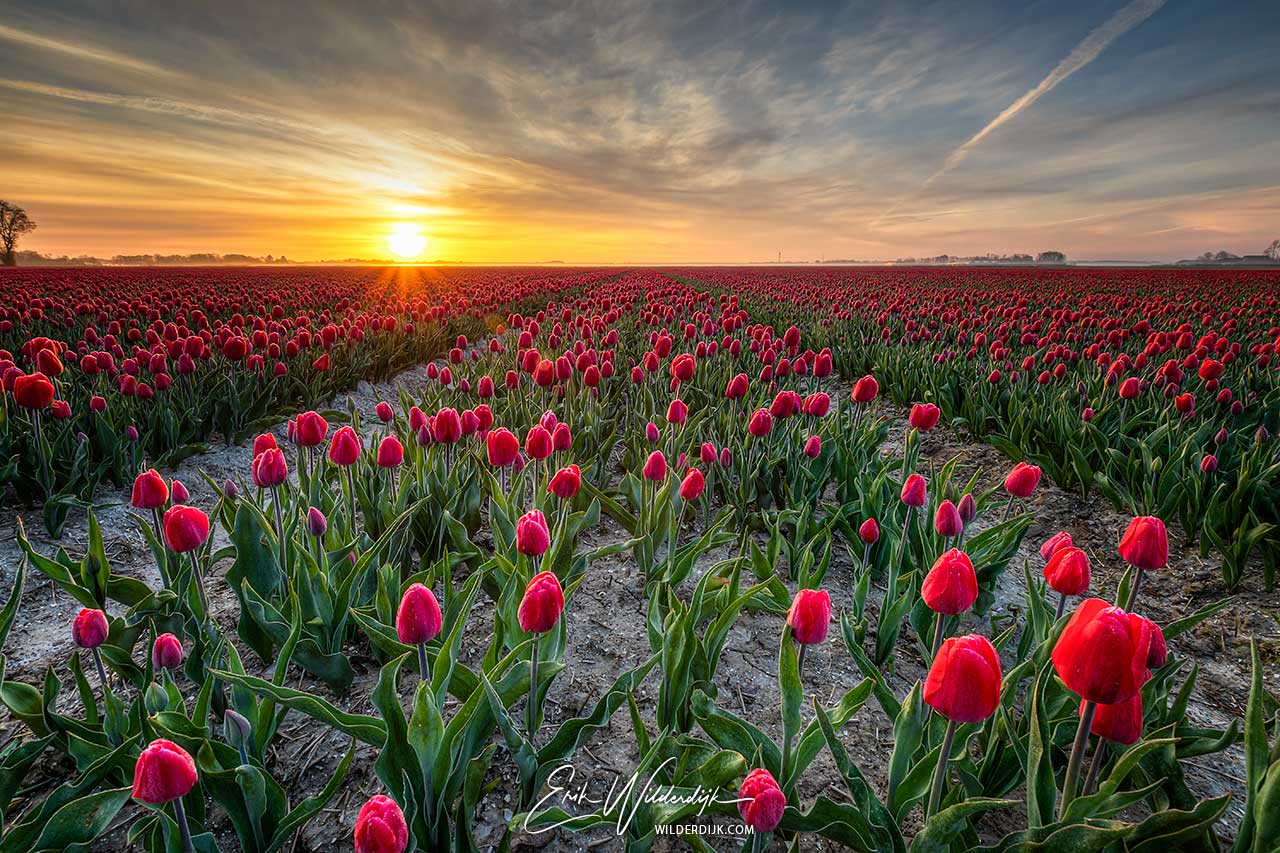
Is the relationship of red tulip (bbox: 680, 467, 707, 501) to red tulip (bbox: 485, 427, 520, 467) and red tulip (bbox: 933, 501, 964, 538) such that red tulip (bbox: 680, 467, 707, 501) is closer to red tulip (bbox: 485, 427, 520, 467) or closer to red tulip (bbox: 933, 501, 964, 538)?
red tulip (bbox: 485, 427, 520, 467)

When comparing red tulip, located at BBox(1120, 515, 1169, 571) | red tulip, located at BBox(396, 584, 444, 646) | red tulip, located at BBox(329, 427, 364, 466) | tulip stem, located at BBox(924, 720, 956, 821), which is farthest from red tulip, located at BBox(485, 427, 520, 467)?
red tulip, located at BBox(1120, 515, 1169, 571)

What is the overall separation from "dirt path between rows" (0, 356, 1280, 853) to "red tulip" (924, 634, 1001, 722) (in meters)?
0.94

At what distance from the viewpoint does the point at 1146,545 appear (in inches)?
74.4

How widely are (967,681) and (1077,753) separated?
464 mm

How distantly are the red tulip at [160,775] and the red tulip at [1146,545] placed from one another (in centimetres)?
257

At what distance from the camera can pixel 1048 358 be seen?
23.0 feet

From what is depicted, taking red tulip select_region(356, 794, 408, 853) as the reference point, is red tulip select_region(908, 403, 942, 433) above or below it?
above

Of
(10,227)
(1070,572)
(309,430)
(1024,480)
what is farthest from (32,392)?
(10,227)

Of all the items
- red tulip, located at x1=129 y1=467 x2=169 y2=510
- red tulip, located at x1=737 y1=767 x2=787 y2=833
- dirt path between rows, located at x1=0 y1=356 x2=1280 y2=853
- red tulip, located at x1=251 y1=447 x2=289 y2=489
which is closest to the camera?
red tulip, located at x1=737 y1=767 x2=787 y2=833

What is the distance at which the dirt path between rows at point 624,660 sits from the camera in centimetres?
201

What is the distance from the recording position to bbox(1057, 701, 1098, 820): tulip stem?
1338mm

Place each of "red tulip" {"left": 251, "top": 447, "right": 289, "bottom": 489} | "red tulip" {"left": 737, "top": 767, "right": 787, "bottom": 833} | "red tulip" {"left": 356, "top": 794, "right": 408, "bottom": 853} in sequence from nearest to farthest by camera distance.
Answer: "red tulip" {"left": 356, "top": 794, "right": 408, "bottom": 853}
"red tulip" {"left": 737, "top": 767, "right": 787, "bottom": 833}
"red tulip" {"left": 251, "top": 447, "right": 289, "bottom": 489}

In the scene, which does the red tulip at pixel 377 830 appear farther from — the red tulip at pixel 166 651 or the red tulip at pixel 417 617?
the red tulip at pixel 166 651

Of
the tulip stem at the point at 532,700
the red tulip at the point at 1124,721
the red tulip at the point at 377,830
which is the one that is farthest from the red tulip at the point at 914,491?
the red tulip at the point at 377,830
